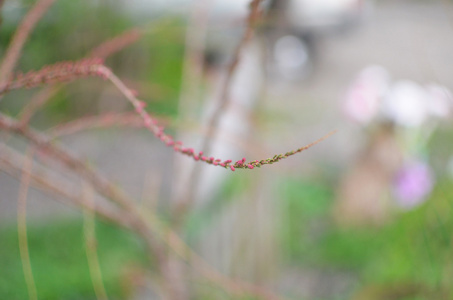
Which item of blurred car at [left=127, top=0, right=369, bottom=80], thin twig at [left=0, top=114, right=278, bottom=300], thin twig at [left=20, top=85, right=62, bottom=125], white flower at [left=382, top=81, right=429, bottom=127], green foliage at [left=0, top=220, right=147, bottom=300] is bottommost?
thin twig at [left=0, top=114, right=278, bottom=300]

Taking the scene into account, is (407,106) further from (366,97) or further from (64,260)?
(64,260)

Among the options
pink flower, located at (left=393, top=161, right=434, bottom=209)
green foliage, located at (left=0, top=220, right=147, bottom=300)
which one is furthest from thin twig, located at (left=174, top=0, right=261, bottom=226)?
pink flower, located at (left=393, top=161, right=434, bottom=209)

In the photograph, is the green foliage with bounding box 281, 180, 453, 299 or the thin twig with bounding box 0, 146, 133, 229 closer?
the thin twig with bounding box 0, 146, 133, 229

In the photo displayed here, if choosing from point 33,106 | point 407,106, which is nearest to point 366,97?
point 407,106

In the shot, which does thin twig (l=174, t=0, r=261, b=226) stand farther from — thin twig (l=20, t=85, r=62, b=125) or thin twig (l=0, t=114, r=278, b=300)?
thin twig (l=20, t=85, r=62, b=125)

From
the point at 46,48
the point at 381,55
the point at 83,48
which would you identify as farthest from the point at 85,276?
the point at 381,55

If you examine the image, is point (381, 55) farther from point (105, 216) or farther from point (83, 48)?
point (105, 216)

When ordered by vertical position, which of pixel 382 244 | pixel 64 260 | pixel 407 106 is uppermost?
pixel 407 106

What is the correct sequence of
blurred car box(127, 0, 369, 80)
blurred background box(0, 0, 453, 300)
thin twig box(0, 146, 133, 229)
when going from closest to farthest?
1. thin twig box(0, 146, 133, 229)
2. blurred background box(0, 0, 453, 300)
3. blurred car box(127, 0, 369, 80)

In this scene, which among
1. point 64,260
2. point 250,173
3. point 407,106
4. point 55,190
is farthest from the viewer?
point 407,106
